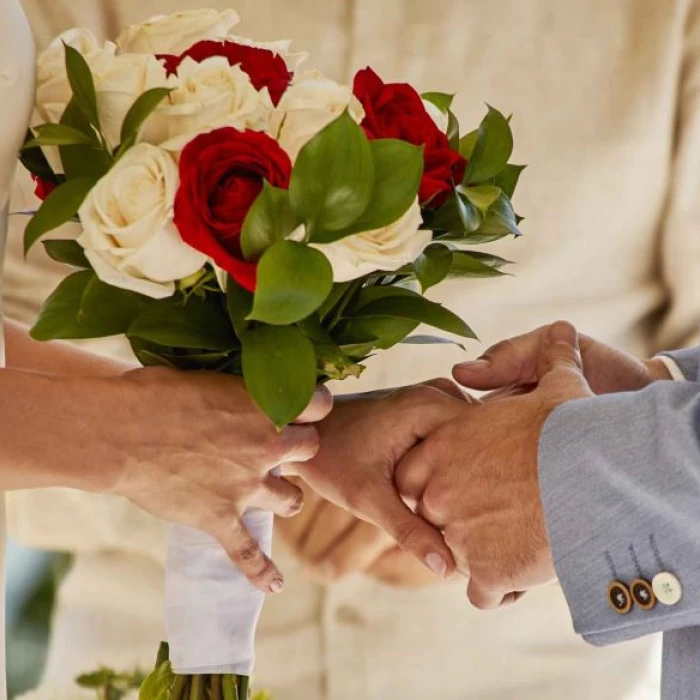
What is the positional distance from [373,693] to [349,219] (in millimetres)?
1083

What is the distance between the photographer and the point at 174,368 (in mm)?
1038

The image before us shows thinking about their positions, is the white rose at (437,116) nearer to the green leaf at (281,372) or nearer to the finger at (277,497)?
the green leaf at (281,372)

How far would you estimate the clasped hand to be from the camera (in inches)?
44.0

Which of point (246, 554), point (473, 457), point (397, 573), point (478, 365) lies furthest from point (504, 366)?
point (397, 573)

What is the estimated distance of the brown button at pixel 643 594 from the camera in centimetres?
98

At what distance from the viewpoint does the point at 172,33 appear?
3.28 ft

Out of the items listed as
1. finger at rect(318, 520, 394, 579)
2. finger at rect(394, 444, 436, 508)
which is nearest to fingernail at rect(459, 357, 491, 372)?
finger at rect(394, 444, 436, 508)

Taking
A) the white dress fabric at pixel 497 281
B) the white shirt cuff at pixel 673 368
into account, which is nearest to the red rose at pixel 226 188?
the white shirt cuff at pixel 673 368

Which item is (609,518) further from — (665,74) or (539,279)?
(665,74)

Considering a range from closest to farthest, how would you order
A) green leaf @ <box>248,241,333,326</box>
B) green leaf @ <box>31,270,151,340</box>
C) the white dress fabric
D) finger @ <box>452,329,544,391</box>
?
1. green leaf @ <box>248,241,333,326</box>
2. green leaf @ <box>31,270,151,340</box>
3. finger @ <box>452,329,544,391</box>
4. the white dress fabric

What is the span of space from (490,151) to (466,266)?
10 centimetres

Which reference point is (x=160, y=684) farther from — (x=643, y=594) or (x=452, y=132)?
(x=452, y=132)

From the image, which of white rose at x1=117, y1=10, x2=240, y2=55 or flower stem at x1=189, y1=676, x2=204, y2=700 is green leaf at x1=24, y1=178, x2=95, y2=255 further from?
flower stem at x1=189, y1=676, x2=204, y2=700

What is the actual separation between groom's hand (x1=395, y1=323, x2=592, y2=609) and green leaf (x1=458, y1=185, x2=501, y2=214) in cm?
26
